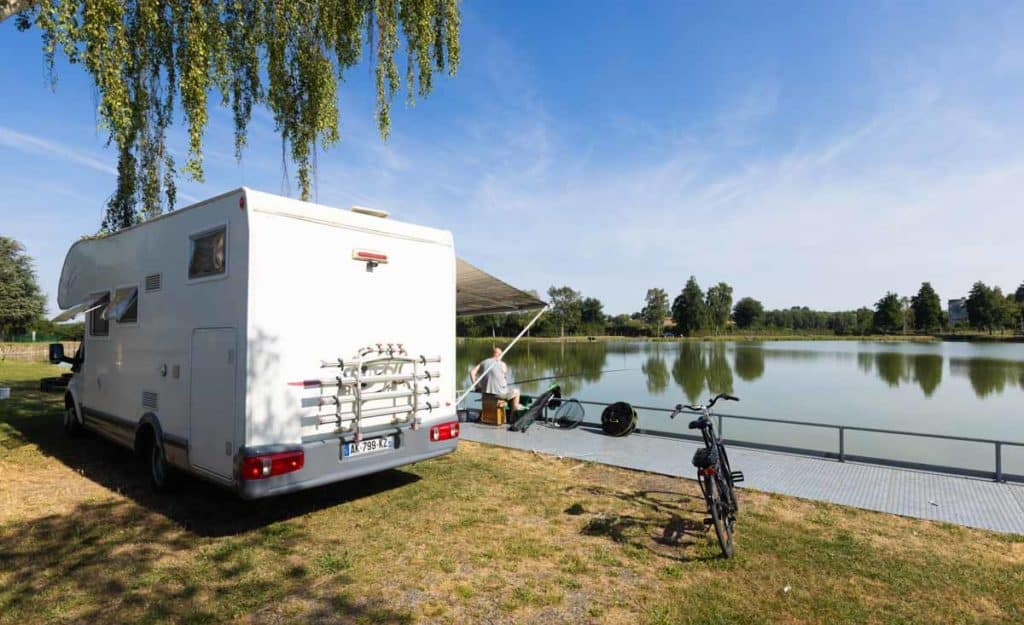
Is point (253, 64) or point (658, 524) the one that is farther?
point (253, 64)

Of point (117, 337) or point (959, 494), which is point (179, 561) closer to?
point (117, 337)

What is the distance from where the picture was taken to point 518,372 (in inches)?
1021

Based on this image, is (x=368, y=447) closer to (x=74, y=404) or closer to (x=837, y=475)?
(x=837, y=475)

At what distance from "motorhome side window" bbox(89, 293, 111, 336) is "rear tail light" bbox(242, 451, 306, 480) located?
3.82 metres

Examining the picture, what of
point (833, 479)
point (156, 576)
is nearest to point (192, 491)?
point (156, 576)

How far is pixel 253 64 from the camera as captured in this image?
814 centimetres

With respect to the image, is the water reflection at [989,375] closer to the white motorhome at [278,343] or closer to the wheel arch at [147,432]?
the white motorhome at [278,343]

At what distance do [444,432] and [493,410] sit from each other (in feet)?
14.8

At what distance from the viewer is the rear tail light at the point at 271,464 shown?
4312 mm

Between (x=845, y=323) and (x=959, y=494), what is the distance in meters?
122

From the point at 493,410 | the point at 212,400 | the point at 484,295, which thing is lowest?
the point at 493,410

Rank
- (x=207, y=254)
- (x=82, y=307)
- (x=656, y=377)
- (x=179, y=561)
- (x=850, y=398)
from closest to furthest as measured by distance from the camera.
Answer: (x=179, y=561) < (x=207, y=254) < (x=82, y=307) < (x=850, y=398) < (x=656, y=377)

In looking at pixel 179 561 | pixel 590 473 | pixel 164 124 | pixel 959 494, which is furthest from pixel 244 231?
A: pixel 959 494

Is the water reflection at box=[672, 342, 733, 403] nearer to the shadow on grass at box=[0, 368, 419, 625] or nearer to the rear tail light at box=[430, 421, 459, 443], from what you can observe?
the rear tail light at box=[430, 421, 459, 443]
